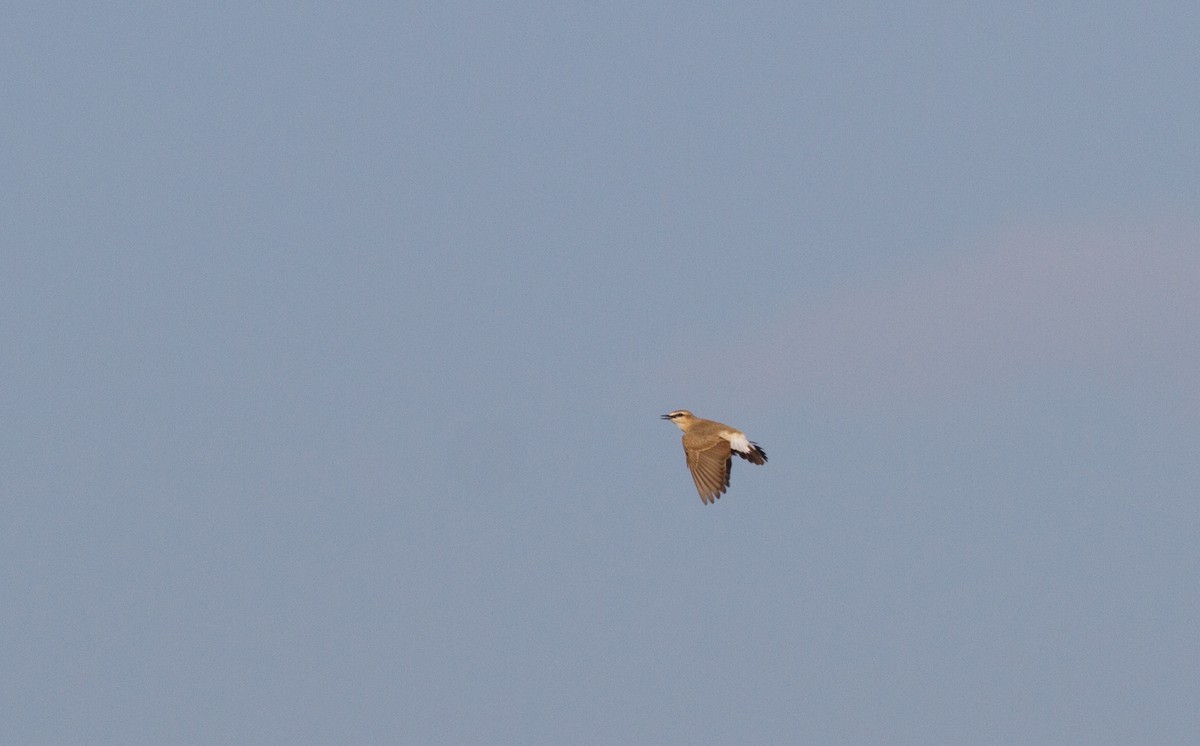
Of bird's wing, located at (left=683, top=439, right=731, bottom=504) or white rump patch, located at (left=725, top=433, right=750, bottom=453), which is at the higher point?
white rump patch, located at (left=725, top=433, right=750, bottom=453)

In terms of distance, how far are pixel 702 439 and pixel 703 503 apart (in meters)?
2.96

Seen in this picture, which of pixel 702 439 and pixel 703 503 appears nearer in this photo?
pixel 703 503

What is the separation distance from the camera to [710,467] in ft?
138

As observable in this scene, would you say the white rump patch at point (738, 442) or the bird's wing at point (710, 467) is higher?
the white rump patch at point (738, 442)

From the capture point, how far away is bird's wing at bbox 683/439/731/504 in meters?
41.4

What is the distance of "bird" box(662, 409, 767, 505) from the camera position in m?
41.5

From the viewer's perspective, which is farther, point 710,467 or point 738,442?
point 738,442

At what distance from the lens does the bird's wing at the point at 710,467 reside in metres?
41.4

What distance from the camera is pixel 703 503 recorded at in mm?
40688

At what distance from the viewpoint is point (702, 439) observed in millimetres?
43375

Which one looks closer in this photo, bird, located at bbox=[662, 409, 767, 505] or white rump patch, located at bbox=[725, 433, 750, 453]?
bird, located at bbox=[662, 409, 767, 505]

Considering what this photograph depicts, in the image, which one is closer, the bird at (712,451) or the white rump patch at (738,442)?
the bird at (712,451)

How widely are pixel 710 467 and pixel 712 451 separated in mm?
707

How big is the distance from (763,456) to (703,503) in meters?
3.35
